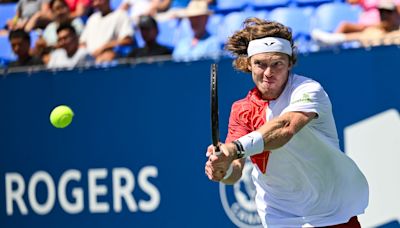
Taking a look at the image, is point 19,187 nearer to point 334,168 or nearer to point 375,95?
point 375,95

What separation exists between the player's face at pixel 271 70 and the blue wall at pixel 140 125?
1.94m

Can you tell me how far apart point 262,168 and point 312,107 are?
54 centimetres

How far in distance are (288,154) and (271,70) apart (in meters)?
0.44

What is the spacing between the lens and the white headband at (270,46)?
4.00 metres

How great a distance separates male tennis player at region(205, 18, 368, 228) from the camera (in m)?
4.01

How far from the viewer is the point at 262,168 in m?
4.19

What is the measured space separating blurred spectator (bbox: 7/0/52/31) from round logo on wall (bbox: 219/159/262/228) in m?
3.38

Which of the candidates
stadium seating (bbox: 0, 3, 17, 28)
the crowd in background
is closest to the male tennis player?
the crowd in background

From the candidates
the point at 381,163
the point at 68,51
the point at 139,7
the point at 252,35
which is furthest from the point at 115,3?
the point at 252,35

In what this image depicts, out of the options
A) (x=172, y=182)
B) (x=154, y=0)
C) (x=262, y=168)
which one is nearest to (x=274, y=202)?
(x=262, y=168)

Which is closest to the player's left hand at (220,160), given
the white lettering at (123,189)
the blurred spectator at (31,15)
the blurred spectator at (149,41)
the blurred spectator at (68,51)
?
the white lettering at (123,189)

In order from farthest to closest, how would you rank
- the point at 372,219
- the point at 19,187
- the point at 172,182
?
the point at 19,187
the point at 172,182
the point at 372,219

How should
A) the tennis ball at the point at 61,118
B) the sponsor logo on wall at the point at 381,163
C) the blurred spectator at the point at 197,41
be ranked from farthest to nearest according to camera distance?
the blurred spectator at the point at 197,41 → the sponsor logo on wall at the point at 381,163 → the tennis ball at the point at 61,118

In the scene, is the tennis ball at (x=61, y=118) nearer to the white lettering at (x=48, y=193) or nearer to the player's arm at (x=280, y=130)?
the white lettering at (x=48, y=193)
